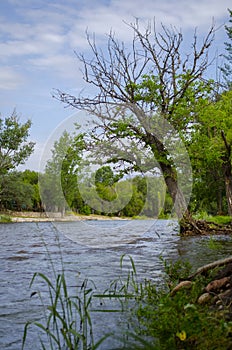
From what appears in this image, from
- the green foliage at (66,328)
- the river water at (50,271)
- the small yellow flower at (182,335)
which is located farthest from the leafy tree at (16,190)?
the small yellow flower at (182,335)

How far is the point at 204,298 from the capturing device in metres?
5.28

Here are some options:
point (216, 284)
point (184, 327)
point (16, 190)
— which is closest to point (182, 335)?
point (184, 327)

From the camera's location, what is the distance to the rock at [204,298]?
524cm

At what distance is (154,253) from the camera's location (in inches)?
530

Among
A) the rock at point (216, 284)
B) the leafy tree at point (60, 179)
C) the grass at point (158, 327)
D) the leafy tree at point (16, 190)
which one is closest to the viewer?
the grass at point (158, 327)

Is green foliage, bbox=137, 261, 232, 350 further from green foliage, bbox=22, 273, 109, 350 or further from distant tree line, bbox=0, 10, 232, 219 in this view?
distant tree line, bbox=0, 10, 232, 219

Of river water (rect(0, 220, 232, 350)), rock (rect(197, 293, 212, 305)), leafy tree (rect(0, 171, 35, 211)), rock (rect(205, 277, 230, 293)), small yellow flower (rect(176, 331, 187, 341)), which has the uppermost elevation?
leafy tree (rect(0, 171, 35, 211))

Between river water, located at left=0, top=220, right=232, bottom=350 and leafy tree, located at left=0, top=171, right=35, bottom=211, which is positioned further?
leafy tree, located at left=0, top=171, right=35, bottom=211

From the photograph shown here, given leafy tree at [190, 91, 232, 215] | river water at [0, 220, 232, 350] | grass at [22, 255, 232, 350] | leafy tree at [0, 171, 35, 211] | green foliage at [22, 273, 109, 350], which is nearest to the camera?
green foliage at [22, 273, 109, 350]

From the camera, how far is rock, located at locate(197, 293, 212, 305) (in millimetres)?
5237

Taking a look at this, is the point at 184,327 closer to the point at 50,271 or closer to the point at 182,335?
the point at 182,335

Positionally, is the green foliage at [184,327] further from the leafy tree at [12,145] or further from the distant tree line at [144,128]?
the leafy tree at [12,145]

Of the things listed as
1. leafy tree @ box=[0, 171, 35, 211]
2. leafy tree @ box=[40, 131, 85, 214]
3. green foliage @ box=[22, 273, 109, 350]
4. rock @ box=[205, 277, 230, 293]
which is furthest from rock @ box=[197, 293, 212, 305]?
leafy tree @ box=[0, 171, 35, 211]

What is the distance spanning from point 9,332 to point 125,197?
11490 millimetres
